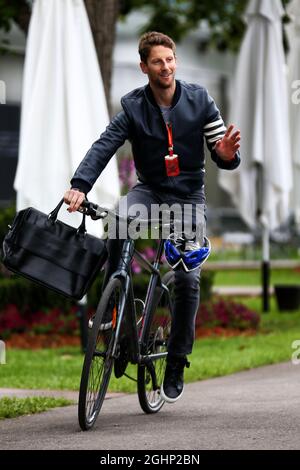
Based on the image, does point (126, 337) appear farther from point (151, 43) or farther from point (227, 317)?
point (227, 317)

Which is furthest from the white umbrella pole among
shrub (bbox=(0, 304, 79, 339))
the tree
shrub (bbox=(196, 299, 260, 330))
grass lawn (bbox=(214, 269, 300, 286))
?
grass lawn (bbox=(214, 269, 300, 286))

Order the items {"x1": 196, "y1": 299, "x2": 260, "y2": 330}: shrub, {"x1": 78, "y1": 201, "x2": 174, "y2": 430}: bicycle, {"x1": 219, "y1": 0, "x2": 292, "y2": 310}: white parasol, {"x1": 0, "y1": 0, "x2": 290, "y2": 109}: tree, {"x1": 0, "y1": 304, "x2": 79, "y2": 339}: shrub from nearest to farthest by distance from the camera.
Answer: {"x1": 78, "y1": 201, "x2": 174, "y2": 430}: bicycle, {"x1": 0, "y1": 304, "x2": 79, "y2": 339}: shrub, {"x1": 196, "y1": 299, "x2": 260, "y2": 330}: shrub, {"x1": 219, "y1": 0, "x2": 292, "y2": 310}: white parasol, {"x1": 0, "y1": 0, "x2": 290, "y2": 109}: tree

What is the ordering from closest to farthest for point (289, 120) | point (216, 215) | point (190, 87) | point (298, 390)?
point (190, 87)
point (298, 390)
point (289, 120)
point (216, 215)

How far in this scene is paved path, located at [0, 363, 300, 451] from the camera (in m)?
5.43

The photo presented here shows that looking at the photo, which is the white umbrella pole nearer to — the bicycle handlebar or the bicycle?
the bicycle

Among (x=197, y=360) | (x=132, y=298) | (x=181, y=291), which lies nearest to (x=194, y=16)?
(x=197, y=360)

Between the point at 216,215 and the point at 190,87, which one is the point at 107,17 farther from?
the point at 216,215

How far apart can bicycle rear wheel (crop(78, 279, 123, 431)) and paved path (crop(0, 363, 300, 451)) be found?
0.35 ft

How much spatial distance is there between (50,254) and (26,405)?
1.25 m

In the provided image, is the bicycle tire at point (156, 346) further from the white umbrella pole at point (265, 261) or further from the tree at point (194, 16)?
the tree at point (194, 16)

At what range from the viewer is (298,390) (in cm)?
740

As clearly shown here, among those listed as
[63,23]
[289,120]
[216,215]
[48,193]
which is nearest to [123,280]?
[48,193]

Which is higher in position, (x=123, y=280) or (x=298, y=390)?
(x=123, y=280)
